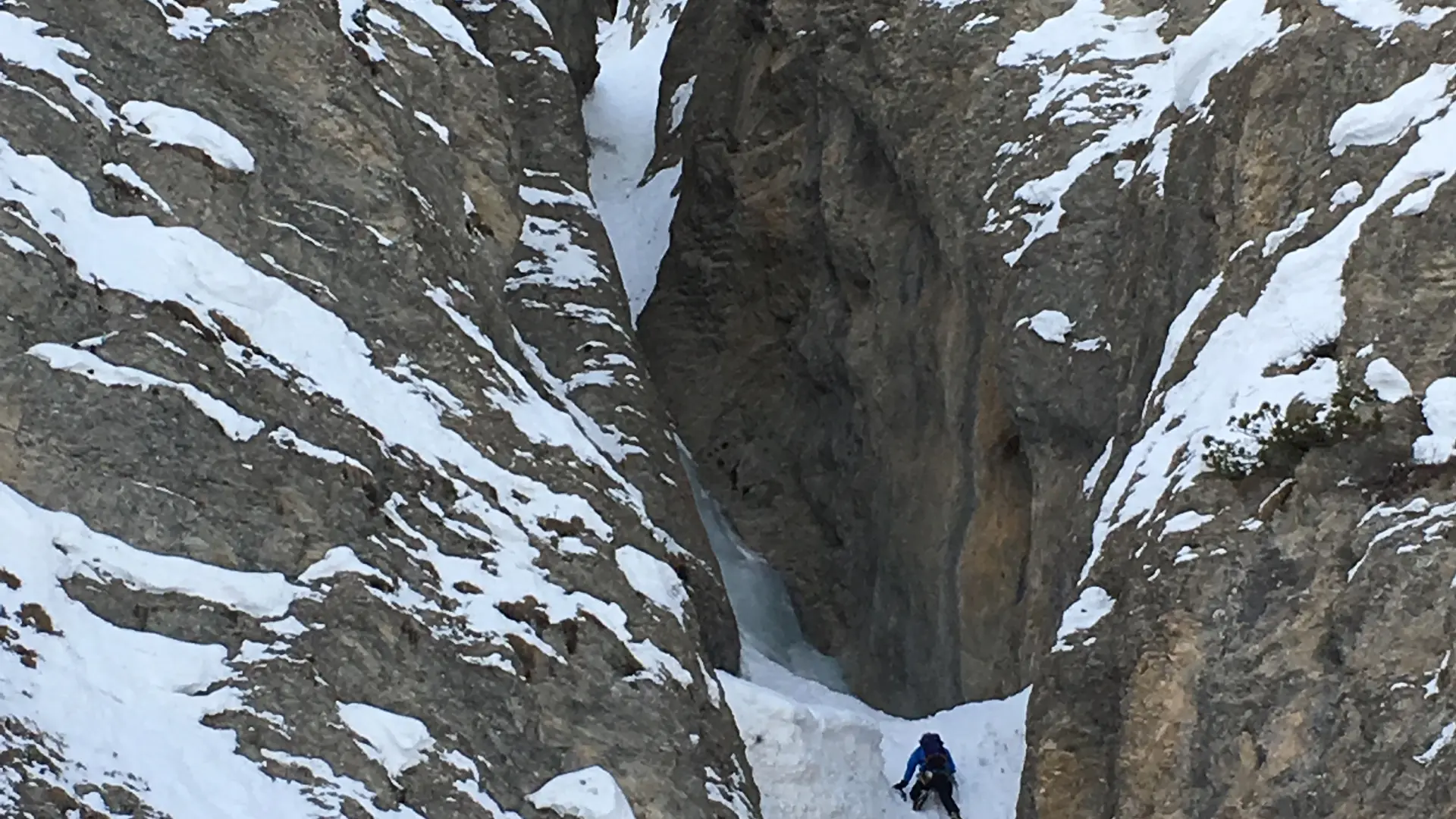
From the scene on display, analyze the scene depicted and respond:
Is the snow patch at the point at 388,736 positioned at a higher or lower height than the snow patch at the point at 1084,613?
lower

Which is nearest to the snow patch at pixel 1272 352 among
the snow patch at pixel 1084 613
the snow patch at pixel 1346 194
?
the snow patch at pixel 1346 194

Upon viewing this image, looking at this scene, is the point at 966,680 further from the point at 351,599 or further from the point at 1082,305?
the point at 351,599

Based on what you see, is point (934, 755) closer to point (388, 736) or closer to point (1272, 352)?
point (1272, 352)

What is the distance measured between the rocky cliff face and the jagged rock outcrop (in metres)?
A: 3.76

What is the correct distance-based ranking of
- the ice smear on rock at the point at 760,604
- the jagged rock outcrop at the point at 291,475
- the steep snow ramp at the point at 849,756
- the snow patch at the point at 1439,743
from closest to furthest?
the snow patch at the point at 1439,743, the jagged rock outcrop at the point at 291,475, the steep snow ramp at the point at 849,756, the ice smear on rock at the point at 760,604

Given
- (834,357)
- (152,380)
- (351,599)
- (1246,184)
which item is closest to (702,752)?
(351,599)

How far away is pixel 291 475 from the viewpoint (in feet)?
44.5

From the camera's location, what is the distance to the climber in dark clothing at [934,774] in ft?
53.1

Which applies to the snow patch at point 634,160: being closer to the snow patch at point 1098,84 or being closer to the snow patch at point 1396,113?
the snow patch at point 1098,84

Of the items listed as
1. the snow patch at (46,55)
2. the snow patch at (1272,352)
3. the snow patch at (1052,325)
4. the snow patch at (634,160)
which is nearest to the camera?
the snow patch at (1272,352)

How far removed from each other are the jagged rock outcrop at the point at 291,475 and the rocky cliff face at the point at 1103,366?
3.76m

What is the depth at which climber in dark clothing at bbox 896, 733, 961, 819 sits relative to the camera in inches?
637

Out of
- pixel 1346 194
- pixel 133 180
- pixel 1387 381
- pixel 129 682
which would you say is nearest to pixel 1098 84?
pixel 1346 194

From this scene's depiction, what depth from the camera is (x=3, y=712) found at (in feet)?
35.5
